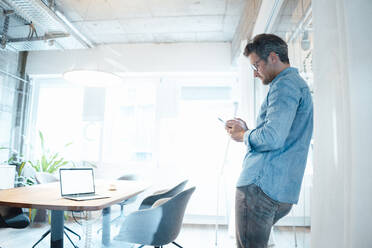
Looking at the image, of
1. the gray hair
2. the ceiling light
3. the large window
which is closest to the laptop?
the ceiling light

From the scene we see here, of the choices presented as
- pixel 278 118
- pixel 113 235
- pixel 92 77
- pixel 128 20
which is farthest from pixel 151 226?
pixel 128 20

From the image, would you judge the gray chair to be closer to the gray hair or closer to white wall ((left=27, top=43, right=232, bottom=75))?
the gray hair

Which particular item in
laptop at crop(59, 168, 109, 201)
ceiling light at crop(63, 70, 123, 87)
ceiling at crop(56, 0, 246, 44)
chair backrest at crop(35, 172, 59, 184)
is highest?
ceiling at crop(56, 0, 246, 44)

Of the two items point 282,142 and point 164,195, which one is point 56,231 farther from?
point 282,142

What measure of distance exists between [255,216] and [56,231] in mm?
1725

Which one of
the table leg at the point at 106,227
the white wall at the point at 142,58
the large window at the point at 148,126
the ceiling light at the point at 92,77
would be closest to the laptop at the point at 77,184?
the table leg at the point at 106,227

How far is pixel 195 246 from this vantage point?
330cm

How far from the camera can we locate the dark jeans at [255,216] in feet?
3.71

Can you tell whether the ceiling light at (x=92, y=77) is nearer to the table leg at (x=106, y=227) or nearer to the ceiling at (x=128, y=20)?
the ceiling at (x=128, y=20)

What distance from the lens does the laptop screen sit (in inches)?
85.8

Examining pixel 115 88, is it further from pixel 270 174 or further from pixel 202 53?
pixel 270 174

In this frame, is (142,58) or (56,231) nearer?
(56,231)

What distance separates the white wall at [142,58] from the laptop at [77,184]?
2.89 meters

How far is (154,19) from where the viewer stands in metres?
4.10
